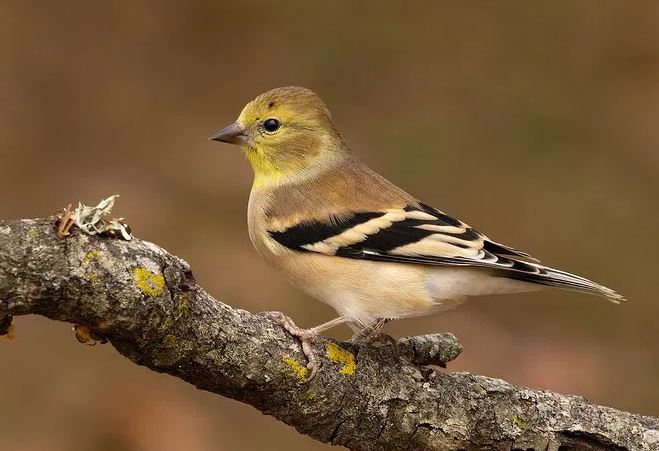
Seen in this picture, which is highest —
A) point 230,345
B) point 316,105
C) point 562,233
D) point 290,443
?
point 562,233

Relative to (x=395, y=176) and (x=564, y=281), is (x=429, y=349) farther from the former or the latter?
(x=395, y=176)

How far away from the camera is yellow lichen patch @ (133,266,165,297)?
3.51 meters

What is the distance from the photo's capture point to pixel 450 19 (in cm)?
1670

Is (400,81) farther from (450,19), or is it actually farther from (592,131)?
(592,131)

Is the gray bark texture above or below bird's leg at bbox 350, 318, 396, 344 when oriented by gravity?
below

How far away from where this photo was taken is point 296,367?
4.25m

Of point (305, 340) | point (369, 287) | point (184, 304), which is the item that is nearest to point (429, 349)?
point (369, 287)

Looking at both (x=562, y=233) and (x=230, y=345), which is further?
(x=562, y=233)

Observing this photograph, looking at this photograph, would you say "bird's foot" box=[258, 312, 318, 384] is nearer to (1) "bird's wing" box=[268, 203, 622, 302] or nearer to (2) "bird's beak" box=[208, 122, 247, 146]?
(1) "bird's wing" box=[268, 203, 622, 302]

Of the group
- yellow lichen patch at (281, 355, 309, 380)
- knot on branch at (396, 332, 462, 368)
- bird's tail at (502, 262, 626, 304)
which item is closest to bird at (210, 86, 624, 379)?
bird's tail at (502, 262, 626, 304)

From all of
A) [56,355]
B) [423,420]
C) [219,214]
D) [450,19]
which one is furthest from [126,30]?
[423,420]

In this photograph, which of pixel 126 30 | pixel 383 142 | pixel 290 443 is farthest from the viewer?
pixel 126 30

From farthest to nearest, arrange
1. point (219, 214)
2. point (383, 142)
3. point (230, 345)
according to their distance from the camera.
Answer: point (383, 142)
point (219, 214)
point (230, 345)

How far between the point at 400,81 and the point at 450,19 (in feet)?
5.42
